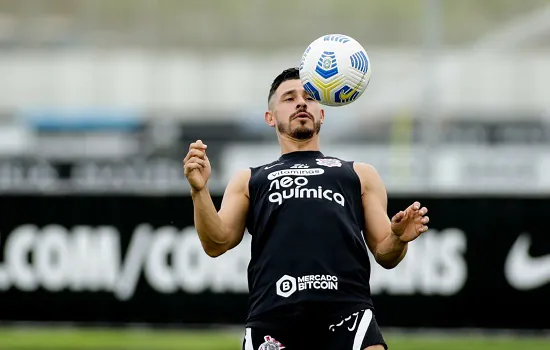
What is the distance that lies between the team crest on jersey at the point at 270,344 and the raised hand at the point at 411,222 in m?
0.79

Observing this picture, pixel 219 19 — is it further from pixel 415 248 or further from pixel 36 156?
pixel 415 248

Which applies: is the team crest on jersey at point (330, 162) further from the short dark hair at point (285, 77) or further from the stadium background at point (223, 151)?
the stadium background at point (223, 151)

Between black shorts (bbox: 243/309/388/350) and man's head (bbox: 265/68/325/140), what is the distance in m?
1.03

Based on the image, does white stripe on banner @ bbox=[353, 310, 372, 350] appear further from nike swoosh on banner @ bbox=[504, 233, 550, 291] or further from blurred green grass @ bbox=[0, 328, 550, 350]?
nike swoosh on banner @ bbox=[504, 233, 550, 291]

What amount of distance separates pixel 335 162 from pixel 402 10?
1575 cm

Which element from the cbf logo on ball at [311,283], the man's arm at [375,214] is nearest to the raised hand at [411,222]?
the man's arm at [375,214]

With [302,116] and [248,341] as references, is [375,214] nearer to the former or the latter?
[302,116]

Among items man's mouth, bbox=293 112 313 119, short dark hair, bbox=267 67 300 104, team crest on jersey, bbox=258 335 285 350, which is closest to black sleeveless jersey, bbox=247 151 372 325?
team crest on jersey, bbox=258 335 285 350

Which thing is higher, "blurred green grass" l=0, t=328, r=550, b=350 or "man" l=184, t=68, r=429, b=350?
"man" l=184, t=68, r=429, b=350

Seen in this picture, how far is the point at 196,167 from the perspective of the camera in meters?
5.23

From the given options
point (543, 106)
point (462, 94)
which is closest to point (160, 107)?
point (462, 94)

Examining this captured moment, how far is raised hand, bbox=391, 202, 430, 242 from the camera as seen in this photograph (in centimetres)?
512

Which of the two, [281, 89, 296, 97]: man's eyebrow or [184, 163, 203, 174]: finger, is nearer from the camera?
[184, 163, 203, 174]: finger

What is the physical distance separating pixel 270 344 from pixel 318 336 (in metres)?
0.24
